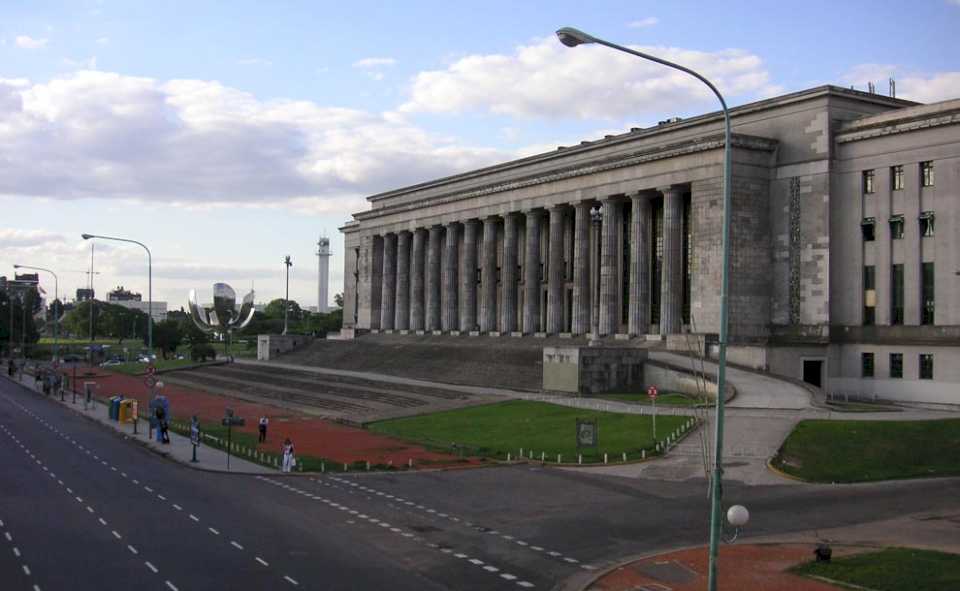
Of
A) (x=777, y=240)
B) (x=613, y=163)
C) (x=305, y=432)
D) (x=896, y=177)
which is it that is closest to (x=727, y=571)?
(x=305, y=432)

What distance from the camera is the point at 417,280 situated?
384 feet

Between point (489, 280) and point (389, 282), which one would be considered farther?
point (389, 282)

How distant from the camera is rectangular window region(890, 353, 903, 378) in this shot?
64950 millimetres

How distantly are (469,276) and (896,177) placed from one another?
50184 mm

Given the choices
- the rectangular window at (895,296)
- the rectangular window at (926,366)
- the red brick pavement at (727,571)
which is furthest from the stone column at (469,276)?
the red brick pavement at (727,571)

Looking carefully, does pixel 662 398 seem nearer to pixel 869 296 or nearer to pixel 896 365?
pixel 896 365

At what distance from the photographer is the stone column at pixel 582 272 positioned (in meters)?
88.2

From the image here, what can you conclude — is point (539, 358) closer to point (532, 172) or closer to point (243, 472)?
point (532, 172)

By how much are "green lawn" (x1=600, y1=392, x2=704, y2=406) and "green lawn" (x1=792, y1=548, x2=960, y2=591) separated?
104 ft

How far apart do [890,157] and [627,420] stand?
29017mm

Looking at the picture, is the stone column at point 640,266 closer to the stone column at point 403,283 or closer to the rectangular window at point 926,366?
the rectangular window at point 926,366

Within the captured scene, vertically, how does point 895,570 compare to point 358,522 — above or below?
above

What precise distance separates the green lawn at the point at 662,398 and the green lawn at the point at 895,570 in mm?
31633

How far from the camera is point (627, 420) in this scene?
53.2 metres
